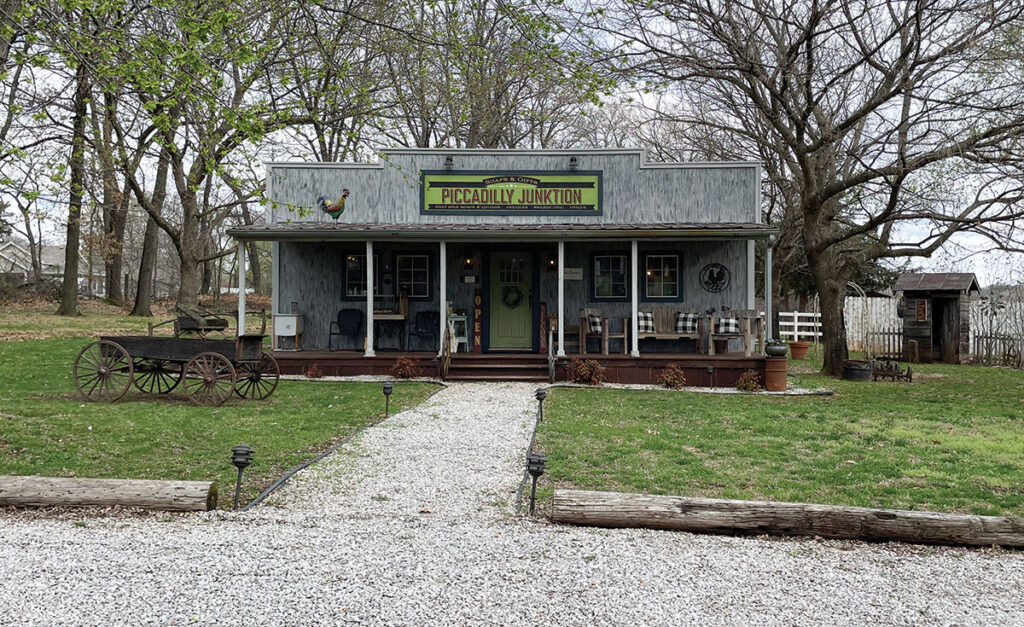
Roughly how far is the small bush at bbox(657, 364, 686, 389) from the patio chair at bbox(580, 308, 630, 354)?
114cm

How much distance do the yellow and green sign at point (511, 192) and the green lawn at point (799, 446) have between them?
4429mm

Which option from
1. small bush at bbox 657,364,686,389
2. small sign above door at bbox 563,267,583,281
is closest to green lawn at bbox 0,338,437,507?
small sign above door at bbox 563,267,583,281

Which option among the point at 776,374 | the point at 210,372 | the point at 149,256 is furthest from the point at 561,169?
the point at 149,256

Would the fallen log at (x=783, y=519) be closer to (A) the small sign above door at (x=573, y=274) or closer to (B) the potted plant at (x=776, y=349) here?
(B) the potted plant at (x=776, y=349)

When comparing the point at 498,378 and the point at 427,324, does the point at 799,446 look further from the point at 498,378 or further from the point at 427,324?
the point at 427,324

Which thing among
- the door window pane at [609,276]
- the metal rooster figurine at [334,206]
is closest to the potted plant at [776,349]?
the door window pane at [609,276]

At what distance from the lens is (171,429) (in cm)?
752

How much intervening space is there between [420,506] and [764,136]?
51.9 feet

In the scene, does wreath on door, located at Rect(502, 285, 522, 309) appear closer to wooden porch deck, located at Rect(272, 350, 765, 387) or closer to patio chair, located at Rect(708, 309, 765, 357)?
wooden porch deck, located at Rect(272, 350, 765, 387)

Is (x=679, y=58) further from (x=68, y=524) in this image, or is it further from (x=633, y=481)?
(x=68, y=524)

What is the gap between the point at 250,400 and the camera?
32.9 ft

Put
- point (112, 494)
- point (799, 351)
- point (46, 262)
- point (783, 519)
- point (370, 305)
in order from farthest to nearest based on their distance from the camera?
1. point (46, 262)
2. point (799, 351)
3. point (370, 305)
4. point (112, 494)
5. point (783, 519)

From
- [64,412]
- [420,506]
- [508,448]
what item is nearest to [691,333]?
[508,448]

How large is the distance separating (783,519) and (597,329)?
9343mm
